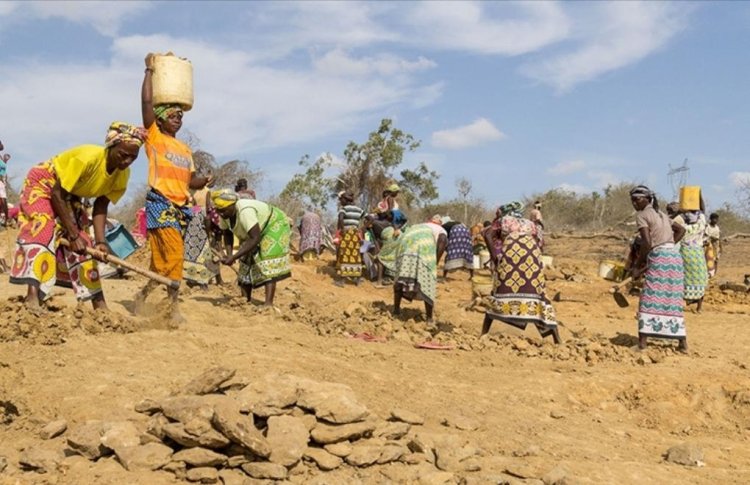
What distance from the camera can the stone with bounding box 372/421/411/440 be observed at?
3.66 meters

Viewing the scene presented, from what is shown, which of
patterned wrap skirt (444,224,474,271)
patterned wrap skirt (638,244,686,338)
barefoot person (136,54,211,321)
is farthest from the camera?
patterned wrap skirt (444,224,474,271)

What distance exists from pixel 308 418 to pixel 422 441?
1.87ft

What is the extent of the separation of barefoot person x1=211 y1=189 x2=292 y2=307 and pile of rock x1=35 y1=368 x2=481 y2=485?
335cm

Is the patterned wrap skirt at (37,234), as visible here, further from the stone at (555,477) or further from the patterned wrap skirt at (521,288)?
the patterned wrap skirt at (521,288)

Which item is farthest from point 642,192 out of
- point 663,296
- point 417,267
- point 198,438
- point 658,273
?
point 198,438

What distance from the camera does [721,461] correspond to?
4316 mm

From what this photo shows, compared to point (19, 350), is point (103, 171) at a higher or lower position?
higher

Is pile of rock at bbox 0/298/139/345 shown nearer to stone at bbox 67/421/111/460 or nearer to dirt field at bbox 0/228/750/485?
dirt field at bbox 0/228/750/485

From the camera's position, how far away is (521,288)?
6.86 meters

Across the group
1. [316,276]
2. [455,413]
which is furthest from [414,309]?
[455,413]

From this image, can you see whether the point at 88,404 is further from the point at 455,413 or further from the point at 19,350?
the point at 455,413

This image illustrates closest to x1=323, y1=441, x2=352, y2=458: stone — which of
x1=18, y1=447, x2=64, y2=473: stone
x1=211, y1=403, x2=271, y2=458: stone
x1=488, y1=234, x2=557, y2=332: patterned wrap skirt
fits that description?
x1=211, y1=403, x2=271, y2=458: stone

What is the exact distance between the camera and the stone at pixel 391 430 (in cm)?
366

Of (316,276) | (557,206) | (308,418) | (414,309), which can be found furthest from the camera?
(557,206)
